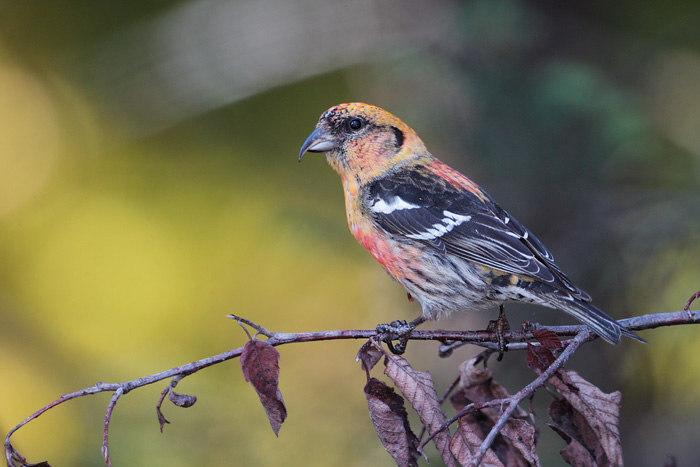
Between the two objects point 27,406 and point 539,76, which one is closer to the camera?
point 539,76

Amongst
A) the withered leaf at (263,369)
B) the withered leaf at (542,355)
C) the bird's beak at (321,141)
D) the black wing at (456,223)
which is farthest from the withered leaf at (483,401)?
the bird's beak at (321,141)

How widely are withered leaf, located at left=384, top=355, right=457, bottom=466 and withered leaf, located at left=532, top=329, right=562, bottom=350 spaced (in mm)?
408

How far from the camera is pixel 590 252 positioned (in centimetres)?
426

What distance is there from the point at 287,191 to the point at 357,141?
246 cm

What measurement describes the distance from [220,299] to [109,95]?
89.8 inches

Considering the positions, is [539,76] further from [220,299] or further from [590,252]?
[220,299]

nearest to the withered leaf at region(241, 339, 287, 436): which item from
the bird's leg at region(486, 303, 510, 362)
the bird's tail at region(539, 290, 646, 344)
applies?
the bird's leg at region(486, 303, 510, 362)

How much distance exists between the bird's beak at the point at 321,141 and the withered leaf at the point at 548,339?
1.88 meters

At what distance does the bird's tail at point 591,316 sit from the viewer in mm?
2414

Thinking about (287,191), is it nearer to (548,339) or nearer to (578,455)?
(548,339)

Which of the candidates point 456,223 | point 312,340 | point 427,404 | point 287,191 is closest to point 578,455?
point 427,404

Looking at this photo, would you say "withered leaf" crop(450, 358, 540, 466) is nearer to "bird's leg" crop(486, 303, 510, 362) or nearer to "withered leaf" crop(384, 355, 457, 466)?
"bird's leg" crop(486, 303, 510, 362)

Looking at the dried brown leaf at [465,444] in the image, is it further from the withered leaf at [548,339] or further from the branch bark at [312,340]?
the withered leaf at [548,339]

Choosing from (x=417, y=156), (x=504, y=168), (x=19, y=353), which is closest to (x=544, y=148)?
(x=504, y=168)
